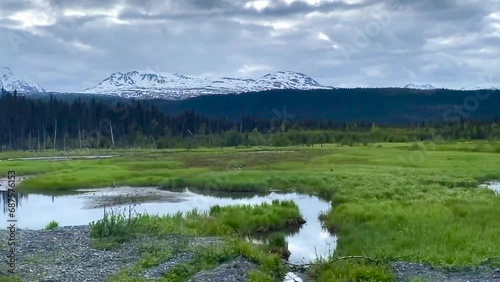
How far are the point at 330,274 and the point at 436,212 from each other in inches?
500

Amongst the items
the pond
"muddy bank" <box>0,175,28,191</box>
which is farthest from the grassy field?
"muddy bank" <box>0,175,28,191</box>

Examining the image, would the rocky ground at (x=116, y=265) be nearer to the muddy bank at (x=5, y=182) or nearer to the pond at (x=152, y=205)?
the pond at (x=152, y=205)

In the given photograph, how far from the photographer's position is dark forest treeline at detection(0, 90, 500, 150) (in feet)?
475

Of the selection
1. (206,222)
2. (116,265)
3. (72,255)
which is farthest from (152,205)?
(116,265)

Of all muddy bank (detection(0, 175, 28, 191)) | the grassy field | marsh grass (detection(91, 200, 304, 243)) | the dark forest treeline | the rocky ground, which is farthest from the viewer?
the dark forest treeline

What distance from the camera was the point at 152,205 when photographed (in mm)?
45000

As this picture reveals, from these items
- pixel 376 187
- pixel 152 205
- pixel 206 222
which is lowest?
pixel 152 205

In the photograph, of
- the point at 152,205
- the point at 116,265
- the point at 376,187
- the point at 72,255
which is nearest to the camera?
the point at 116,265

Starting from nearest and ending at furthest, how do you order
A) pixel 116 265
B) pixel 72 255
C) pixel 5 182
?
pixel 116 265 → pixel 72 255 → pixel 5 182

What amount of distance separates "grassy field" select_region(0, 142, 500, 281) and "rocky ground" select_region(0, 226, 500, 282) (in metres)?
1.06

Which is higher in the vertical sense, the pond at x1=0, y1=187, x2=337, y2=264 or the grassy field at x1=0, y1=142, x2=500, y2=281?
the grassy field at x1=0, y1=142, x2=500, y2=281

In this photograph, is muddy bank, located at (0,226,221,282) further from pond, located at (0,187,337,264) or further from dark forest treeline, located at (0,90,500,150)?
dark forest treeline, located at (0,90,500,150)

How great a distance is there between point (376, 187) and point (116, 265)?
28304 mm

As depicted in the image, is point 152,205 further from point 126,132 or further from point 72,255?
point 126,132
